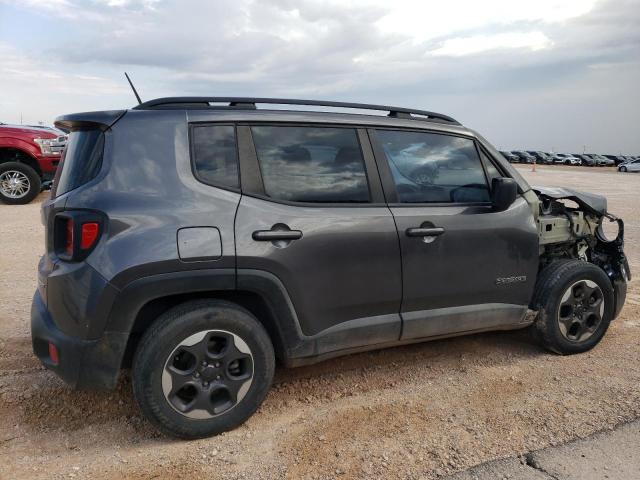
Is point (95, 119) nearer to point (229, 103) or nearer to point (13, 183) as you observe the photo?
point (229, 103)

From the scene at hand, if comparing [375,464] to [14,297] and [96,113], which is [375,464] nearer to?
[96,113]

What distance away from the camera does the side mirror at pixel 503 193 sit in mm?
3449

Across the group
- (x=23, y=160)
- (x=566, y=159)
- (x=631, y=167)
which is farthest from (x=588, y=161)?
(x=23, y=160)

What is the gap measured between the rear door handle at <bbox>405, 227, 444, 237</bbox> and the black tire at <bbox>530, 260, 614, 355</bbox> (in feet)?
3.39

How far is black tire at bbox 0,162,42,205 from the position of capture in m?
10.9

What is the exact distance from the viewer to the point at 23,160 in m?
11.3

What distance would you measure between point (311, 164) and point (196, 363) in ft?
4.14

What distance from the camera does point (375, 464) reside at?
2.63 meters

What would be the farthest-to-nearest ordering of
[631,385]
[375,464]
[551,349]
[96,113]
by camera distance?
[551,349] → [631,385] → [96,113] → [375,464]

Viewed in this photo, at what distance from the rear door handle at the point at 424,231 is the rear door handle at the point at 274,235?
0.72 m

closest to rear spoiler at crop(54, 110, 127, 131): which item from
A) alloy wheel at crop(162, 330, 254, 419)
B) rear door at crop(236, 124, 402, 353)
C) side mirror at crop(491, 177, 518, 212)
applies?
rear door at crop(236, 124, 402, 353)

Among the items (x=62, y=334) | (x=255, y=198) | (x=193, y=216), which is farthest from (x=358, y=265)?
(x=62, y=334)

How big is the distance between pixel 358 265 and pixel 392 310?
39 centimetres

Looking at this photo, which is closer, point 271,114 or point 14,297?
point 271,114
